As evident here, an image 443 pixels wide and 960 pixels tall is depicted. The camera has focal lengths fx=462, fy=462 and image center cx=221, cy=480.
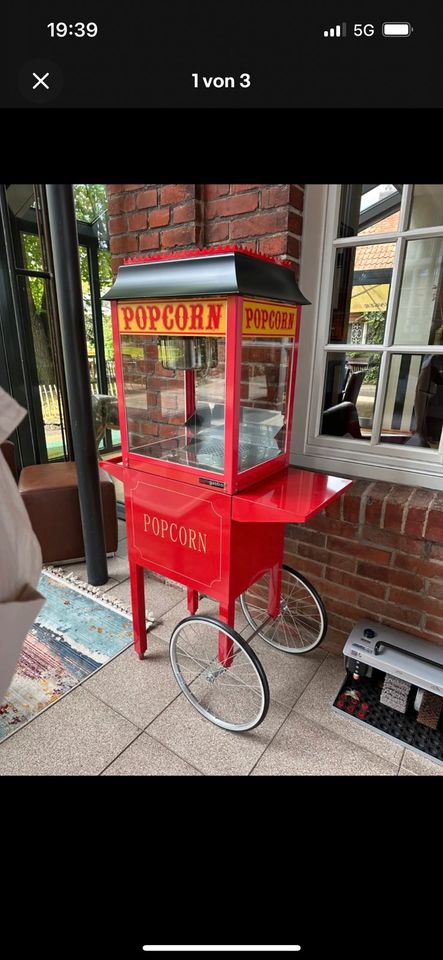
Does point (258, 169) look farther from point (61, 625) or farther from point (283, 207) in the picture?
point (61, 625)

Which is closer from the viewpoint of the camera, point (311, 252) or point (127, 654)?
point (311, 252)

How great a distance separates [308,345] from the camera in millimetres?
1992

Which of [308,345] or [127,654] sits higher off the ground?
[308,345]

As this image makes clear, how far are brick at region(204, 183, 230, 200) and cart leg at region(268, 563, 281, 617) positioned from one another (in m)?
1.57

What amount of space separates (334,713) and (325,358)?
142cm

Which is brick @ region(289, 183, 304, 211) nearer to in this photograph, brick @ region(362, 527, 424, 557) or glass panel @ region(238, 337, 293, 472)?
glass panel @ region(238, 337, 293, 472)

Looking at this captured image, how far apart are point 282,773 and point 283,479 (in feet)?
3.24

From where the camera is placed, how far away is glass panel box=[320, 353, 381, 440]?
1901 millimetres

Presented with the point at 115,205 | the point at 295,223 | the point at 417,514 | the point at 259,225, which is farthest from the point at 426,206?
the point at 115,205

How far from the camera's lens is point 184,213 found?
1.98 meters

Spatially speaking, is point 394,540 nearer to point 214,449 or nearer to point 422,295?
point 214,449

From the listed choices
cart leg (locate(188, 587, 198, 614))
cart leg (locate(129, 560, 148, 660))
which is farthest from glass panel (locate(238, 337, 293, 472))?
cart leg (locate(188, 587, 198, 614))
